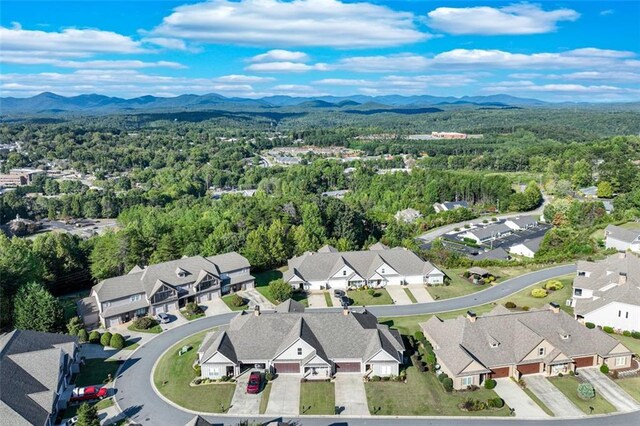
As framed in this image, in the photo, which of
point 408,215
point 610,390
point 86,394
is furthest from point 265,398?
point 408,215

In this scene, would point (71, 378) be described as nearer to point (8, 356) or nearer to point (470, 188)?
point (8, 356)

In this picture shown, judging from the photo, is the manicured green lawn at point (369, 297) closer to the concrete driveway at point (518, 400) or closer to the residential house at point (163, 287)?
the residential house at point (163, 287)

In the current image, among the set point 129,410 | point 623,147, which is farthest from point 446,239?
point 623,147

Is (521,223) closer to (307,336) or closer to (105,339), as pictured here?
(307,336)

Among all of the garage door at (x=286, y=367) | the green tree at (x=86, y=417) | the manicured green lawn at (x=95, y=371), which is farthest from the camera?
the garage door at (x=286, y=367)

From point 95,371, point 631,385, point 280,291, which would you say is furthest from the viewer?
point 280,291

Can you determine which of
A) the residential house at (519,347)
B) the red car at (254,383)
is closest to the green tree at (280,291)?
the red car at (254,383)

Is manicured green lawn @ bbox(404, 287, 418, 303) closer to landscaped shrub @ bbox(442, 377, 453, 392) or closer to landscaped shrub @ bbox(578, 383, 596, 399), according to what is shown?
landscaped shrub @ bbox(442, 377, 453, 392)
